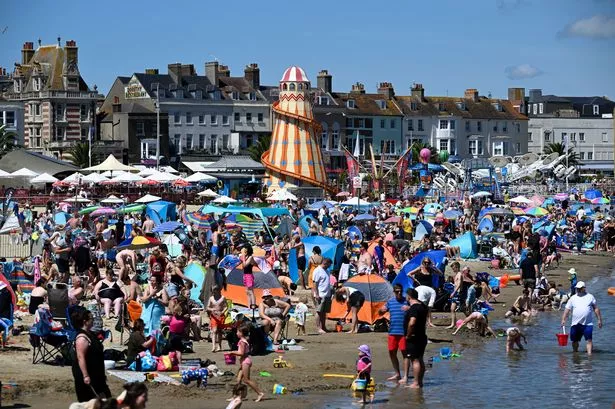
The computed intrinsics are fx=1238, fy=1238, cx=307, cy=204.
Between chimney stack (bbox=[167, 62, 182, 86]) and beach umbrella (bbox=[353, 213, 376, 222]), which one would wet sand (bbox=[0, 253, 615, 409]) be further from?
chimney stack (bbox=[167, 62, 182, 86])

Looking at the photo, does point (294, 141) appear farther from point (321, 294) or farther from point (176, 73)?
point (321, 294)

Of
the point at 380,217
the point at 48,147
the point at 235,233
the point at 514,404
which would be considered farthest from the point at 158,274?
the point at 48,147

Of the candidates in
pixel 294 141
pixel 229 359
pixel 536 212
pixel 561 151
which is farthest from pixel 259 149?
pixel 229 359

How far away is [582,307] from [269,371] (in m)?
4.99

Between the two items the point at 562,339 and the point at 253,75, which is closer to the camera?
the point at 562,339

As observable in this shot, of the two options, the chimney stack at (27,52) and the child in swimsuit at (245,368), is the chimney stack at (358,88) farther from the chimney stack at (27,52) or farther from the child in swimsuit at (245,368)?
the child in swimsuit at (245,368)

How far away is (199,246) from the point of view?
3102 centimetres

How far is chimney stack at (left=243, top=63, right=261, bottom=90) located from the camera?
A: 96375 mm

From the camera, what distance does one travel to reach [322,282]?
2119 cm

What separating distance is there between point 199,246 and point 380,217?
50.8ft

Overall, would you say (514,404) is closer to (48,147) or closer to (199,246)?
(199,246)

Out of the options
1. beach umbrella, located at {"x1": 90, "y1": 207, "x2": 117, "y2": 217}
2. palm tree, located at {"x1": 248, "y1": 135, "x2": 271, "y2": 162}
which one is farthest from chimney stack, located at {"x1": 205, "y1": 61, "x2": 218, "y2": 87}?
beach umbrella, located at {"x1": 90, "y1": 207, "x2": 117, "y2": 217}

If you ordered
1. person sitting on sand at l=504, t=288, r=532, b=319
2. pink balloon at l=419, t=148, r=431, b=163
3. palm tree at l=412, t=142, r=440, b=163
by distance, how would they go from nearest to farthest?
person sitting on sand at l=504, t=288, r=532, b=319 → pink balloon at l=419, t=148, r=431, b=163 → palm tree at l=412, t=142, r=440, b=163

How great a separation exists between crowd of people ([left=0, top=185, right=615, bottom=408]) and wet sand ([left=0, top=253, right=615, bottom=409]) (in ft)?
1.18
